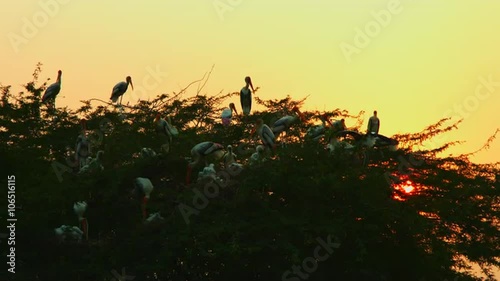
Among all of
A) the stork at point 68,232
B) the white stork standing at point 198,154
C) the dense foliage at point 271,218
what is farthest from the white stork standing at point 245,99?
the stork at point 68,232

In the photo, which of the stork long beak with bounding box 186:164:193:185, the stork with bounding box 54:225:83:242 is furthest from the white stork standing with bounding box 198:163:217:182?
the stork with bounding box 54:225:83:242

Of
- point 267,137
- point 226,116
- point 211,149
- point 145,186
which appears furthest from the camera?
point 226,116

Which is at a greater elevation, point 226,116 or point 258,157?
point 226,116

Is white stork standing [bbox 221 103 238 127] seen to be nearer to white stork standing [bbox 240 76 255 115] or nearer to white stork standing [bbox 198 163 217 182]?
white stork standing [bbox 240 76 255 115]

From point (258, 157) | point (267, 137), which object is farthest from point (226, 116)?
point (258, 157)

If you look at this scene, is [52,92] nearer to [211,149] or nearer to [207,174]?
[211,149]

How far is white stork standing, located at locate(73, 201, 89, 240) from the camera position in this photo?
20.7 meters

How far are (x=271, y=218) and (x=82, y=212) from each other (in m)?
3.87

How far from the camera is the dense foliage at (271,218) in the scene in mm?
19891

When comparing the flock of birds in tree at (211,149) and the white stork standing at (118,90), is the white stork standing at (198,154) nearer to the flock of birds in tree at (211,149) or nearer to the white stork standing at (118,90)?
the flock of birds in tree at (211,149)

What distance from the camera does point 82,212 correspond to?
20.8m

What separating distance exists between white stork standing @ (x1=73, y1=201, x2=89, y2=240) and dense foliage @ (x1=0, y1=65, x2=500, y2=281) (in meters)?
0.16

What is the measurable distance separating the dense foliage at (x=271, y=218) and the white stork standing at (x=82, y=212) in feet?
0.54

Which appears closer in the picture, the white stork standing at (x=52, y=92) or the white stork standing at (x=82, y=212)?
the white stork standing at (x=82, y=212)
